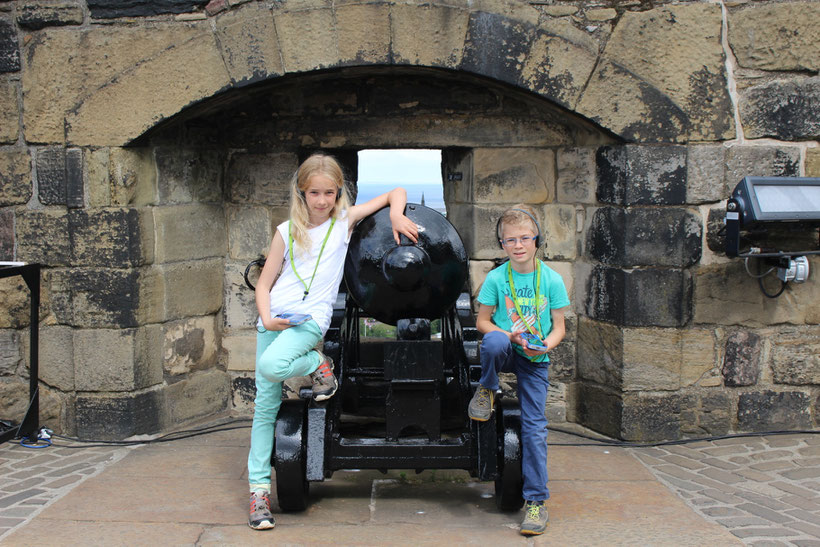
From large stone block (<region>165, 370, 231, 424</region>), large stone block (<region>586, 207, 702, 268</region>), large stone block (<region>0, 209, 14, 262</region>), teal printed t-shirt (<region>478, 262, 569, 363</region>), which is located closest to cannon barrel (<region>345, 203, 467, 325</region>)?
teal printed t-shirt (<region>478, 262, 569, 363</region>)

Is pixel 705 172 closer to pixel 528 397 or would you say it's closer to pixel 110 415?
pixel 528 397

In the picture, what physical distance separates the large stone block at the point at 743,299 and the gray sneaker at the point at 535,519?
1.62 meters

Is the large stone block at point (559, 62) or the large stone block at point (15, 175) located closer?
the large stone block at point (559, 62)

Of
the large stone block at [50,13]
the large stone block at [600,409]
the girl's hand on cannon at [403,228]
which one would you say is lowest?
the large stone block at [600,409]

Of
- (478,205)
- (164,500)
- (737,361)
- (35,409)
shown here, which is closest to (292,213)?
(164,500)

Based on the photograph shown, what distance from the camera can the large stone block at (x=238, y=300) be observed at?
525 centimetres

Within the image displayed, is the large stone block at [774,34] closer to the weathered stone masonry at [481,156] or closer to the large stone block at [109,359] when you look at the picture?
the weathered stone masonry at [481,156]

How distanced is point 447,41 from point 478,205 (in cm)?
105

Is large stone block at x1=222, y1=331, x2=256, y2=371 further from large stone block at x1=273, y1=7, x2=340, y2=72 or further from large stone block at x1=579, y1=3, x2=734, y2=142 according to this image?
large stone block at x1=579, y1=3, x2=734, y2=142

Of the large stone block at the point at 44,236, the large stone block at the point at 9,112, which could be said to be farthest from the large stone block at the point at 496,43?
the large stone block at the point at 9,112

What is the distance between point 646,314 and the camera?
4.50 meters

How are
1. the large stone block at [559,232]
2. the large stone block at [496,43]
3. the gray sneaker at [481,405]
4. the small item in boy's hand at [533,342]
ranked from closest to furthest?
the small item in boy's hand at [533,342] < the gray sneaker at [481,405] < the large stone block at [496,43] < the large stone block at [559,232]

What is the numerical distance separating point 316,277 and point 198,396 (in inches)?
76.5

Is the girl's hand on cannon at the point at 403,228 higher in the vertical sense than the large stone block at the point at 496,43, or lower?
lower
